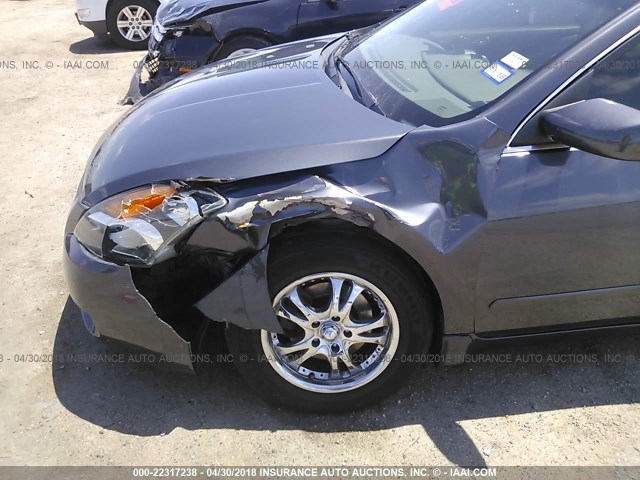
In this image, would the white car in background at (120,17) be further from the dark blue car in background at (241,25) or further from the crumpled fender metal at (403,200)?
the crumpled fender metal at (403,200)

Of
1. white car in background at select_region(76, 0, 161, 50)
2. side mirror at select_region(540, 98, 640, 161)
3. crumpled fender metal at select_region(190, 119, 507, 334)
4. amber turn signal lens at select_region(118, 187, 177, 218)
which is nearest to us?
side mirror at select_region(540, 98, 640, 161)

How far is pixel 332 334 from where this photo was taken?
240 centimetres

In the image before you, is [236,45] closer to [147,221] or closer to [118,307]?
[147,221]

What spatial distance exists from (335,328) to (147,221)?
2.72 ft

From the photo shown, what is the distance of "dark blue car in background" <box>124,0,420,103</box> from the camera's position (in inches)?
213

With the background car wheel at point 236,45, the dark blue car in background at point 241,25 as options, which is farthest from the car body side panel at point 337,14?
the background car wheel at point 236,45

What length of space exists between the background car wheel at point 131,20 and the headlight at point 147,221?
640cm

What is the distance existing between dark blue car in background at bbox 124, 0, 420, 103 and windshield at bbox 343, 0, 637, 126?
2536 mm

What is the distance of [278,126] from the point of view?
240 centimetres

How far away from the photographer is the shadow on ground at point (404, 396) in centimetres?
252

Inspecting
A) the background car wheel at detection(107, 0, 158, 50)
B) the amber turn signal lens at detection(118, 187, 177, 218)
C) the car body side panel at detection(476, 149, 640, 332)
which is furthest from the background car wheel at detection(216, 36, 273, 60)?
the car body side panel at detection(476, 149, 640, 332)

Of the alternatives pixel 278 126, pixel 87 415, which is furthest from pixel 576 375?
pixel 87 415

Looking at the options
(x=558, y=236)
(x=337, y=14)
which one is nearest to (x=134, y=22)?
(x=337, y=14)

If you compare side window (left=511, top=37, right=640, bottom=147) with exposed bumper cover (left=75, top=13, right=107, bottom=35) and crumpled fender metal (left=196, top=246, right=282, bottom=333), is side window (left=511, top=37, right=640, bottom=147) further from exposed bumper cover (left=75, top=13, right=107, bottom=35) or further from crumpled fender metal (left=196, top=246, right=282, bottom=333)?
exposed bumper cover (left=75, top=13, right=107, bottom=35)
